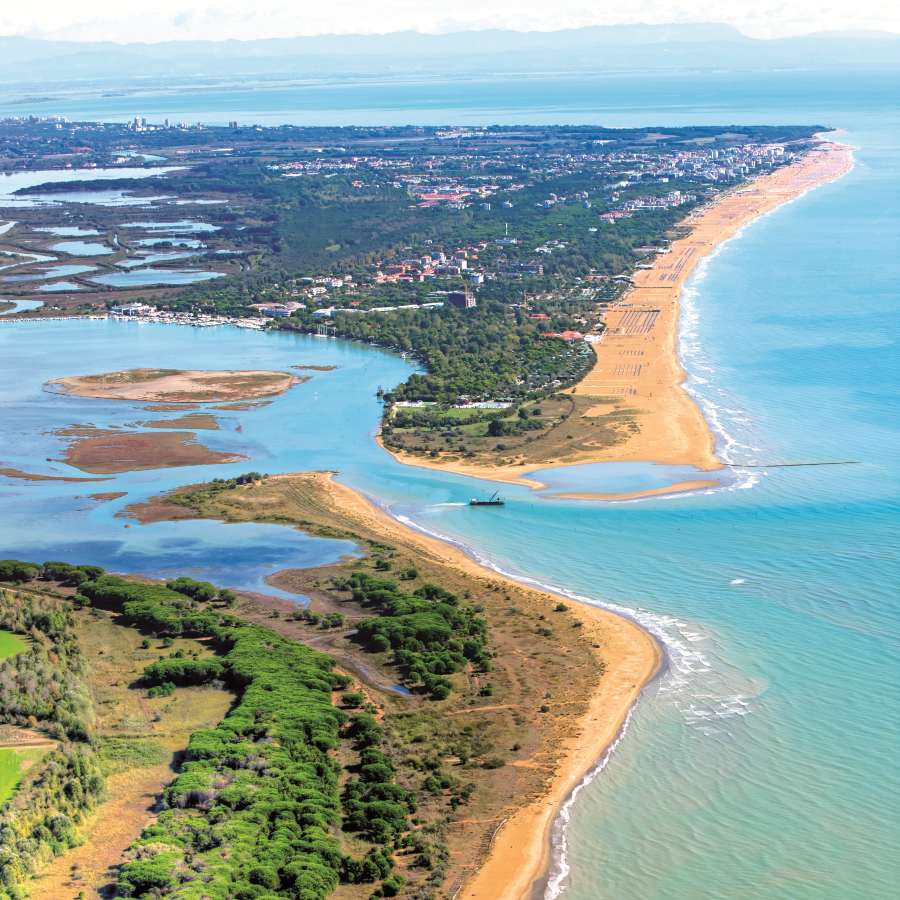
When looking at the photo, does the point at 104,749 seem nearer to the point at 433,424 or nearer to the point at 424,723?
the point at 424,723

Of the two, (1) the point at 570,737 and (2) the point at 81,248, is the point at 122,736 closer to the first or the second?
(1) the point at 570,737

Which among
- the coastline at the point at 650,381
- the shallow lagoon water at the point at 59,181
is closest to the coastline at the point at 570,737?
the coastline at the point at 650,381

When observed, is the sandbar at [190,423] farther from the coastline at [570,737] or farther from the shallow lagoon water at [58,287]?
the shallow lagoon water at [58,287]

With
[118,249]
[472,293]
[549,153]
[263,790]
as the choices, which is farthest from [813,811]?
[549,153]

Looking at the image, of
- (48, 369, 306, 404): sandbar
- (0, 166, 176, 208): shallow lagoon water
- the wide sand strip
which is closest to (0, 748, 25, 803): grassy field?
the wide sand strip

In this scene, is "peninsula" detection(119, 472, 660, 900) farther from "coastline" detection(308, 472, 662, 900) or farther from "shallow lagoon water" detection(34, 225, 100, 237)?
"shallow lagoon water" detection(34, 225, 100, 237)

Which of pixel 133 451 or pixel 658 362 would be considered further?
pixel 658 362

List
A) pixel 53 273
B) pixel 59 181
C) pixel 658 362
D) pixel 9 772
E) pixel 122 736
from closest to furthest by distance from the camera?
pixel 9 772 → pixel 122 736 → pixel 658 362 → pixel 53 273 → pixel 59 181

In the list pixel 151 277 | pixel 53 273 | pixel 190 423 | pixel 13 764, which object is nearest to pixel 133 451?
pixel 190 423
